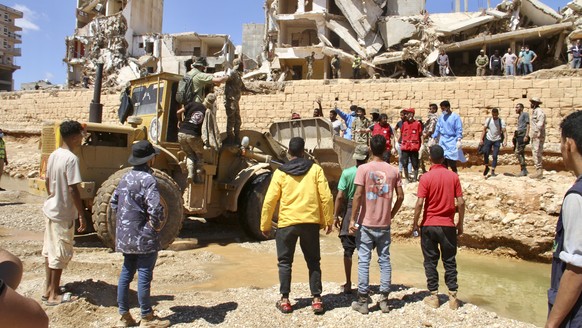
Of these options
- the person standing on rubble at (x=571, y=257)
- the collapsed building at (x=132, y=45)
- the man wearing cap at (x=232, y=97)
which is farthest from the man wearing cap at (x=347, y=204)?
the collapsed building at (x=132, y=45)

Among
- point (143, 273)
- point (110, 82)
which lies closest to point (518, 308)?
point (143, 273)

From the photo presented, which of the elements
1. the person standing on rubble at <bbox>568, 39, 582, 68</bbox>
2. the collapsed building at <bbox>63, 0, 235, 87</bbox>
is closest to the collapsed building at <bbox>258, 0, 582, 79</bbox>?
the person standing on rubble at <bbox>568, 39, 582, 68</bbox>

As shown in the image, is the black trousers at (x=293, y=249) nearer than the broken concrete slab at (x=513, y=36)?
Yes

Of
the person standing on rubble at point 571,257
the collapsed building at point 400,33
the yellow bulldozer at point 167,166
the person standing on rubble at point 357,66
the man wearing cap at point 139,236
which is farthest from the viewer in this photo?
the person standing on rubble at point 357,66

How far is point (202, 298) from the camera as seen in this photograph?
4.59 m

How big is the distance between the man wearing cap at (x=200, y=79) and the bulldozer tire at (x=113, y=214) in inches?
58.1

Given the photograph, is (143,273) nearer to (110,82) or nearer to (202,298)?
(202,298)

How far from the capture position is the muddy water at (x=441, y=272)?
5332 millimetres

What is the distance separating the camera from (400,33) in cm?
2855

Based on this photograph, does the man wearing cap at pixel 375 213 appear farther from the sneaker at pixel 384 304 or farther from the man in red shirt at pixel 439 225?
the man in red shirt at pixel 439 225

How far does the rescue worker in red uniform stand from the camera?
9320mm

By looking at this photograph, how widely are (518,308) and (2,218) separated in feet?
29.5

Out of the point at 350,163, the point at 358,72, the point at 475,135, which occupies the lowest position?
the point at 350,163

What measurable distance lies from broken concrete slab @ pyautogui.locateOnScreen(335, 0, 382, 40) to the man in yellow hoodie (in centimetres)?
2698
